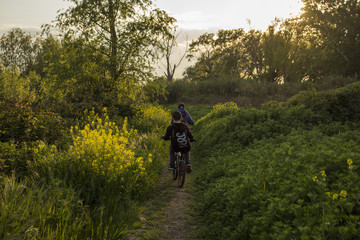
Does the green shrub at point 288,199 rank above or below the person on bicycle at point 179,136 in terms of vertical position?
below

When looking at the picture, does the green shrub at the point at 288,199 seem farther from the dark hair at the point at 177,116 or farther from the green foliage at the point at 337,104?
the green foliage at the point at 337,104

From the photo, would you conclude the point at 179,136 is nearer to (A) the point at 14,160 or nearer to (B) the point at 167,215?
(B) the point at 167,215

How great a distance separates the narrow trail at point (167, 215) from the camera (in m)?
4.99

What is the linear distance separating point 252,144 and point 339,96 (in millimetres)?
5370

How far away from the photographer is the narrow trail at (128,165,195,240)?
499 cm

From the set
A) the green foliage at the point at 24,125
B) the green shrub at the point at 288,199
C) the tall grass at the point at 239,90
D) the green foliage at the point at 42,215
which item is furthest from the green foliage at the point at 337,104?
the tall grass at the point at 239,90

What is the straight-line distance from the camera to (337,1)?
36375mm

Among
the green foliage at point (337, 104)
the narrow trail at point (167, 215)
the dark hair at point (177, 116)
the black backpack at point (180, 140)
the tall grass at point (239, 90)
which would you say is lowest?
the narrow trail at point (167, 215)

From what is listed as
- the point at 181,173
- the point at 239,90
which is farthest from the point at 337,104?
the point at 239,90

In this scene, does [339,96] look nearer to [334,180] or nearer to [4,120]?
[334,180]

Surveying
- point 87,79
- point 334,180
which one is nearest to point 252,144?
point 334,180

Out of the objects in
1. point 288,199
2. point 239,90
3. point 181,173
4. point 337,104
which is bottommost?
point 181,173

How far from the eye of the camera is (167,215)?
19.4ft

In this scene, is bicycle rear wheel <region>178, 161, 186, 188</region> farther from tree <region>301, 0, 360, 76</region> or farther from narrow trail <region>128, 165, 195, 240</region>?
tree <region>301, 0, 360, 76</region>
